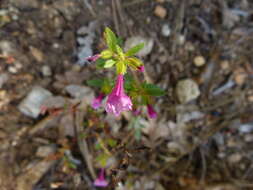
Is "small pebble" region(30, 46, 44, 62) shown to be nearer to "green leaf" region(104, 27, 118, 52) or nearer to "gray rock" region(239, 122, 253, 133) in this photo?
Answer: "green leaf" region(104, 27, 118, 52)

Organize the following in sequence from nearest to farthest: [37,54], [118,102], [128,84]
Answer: [118,102]
[128,84]
[37,54]

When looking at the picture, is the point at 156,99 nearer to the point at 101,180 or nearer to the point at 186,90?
the point at 186,90

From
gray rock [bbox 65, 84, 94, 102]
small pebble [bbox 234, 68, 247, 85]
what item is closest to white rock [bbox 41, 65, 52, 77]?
gray rock [bbox 65, 84, 94, 102]

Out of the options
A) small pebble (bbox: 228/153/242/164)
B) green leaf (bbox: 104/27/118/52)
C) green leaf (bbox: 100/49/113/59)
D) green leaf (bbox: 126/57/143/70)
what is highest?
green leaf (bbox: 104/27/118/52)

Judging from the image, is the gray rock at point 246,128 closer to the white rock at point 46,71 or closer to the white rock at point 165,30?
the white rock at point 165,30

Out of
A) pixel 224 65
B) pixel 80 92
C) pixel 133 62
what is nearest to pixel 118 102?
pixel 133 62

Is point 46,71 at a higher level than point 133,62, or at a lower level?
higher
